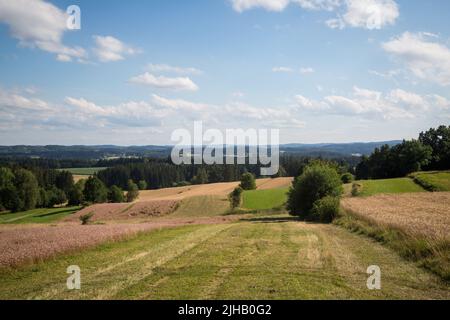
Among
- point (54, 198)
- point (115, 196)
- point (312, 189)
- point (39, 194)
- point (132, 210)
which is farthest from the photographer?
point (54, 198)

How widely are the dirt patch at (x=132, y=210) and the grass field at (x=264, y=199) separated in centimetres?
1436

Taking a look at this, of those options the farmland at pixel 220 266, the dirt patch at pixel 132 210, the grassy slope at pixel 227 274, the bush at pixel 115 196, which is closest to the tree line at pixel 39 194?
the bush at pixel 115 196

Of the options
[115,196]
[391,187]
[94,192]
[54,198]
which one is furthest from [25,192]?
[391,187]

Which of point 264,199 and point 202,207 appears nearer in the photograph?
point 202,207

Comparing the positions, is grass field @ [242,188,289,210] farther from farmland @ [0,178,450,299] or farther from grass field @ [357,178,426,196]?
farmland @ [0,178,450,299]

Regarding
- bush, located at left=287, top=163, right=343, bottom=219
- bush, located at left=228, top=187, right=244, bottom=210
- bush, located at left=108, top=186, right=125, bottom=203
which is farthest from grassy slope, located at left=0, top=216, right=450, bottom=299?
bush, located at left=108, top=186, right=125, bottom=203

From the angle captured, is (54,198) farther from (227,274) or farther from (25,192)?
(227,274)

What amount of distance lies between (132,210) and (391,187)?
48151mm

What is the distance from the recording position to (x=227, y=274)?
12727 mm

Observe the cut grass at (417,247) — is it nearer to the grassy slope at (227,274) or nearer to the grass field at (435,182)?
the grassy slope at (227,274)

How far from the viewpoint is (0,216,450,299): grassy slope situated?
10633 mm
